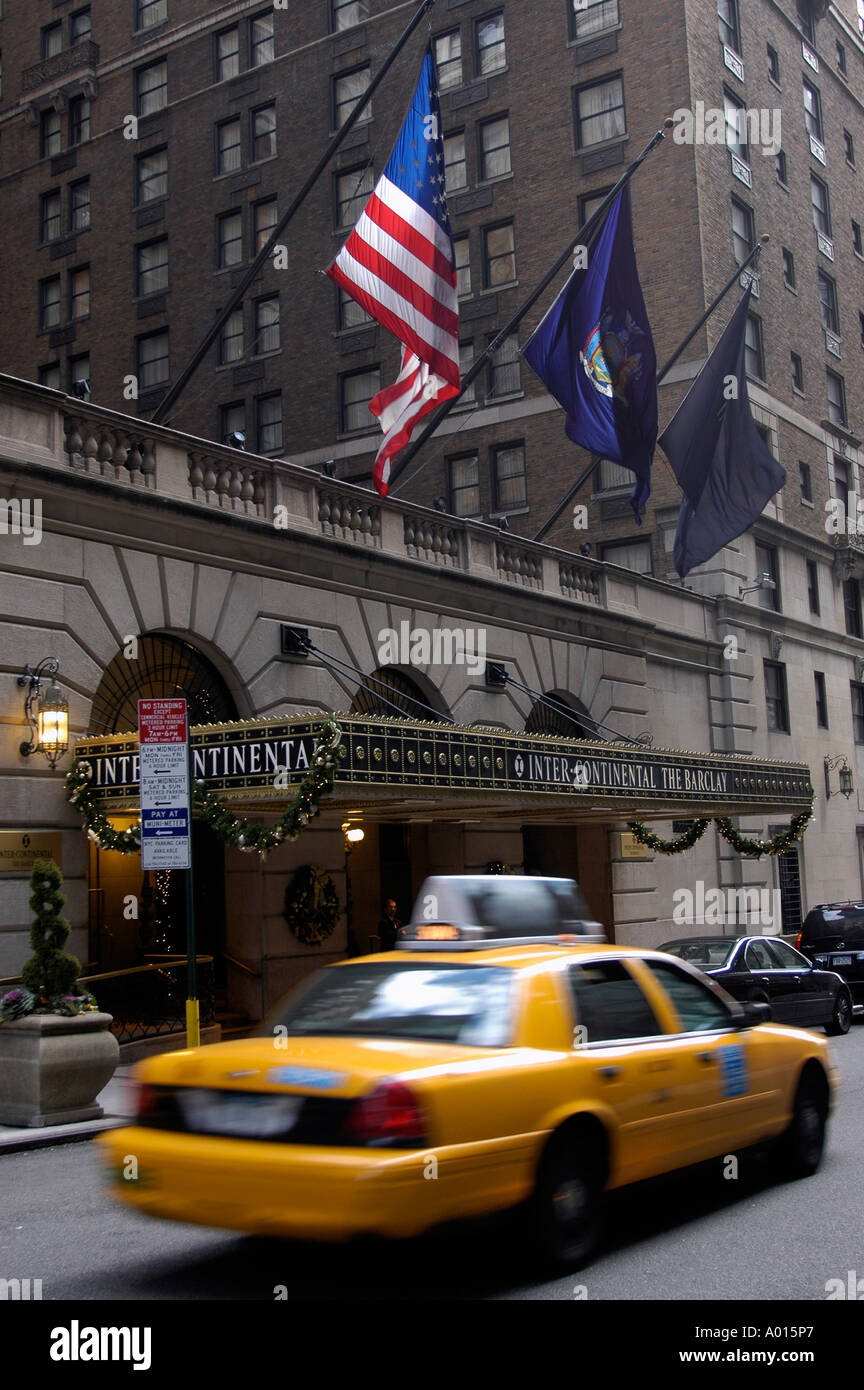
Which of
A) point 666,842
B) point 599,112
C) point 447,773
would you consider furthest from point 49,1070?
point 599,112

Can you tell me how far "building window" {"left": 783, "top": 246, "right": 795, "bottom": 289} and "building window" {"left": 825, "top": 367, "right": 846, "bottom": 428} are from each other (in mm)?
3120

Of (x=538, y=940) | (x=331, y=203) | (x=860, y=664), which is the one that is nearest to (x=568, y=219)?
(x=331, y=203)

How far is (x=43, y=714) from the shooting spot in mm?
16141

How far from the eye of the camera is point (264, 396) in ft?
124

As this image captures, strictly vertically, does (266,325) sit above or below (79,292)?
below

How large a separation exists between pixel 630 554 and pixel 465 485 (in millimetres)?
4926

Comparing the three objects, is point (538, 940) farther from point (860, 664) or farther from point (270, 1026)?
point (860, 664)

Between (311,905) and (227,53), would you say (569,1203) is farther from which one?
(227,53)

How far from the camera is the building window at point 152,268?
129 feet

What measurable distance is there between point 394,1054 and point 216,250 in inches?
1365

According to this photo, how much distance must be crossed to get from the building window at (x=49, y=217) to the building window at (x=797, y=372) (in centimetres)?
2113

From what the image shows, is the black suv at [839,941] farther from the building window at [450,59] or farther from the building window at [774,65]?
the building window at [774,65]

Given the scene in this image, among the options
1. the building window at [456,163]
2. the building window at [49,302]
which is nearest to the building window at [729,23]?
the building window at [456,163]

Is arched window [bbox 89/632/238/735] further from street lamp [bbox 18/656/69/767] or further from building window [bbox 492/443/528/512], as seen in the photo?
building window [bbox 492/443/528/512]
